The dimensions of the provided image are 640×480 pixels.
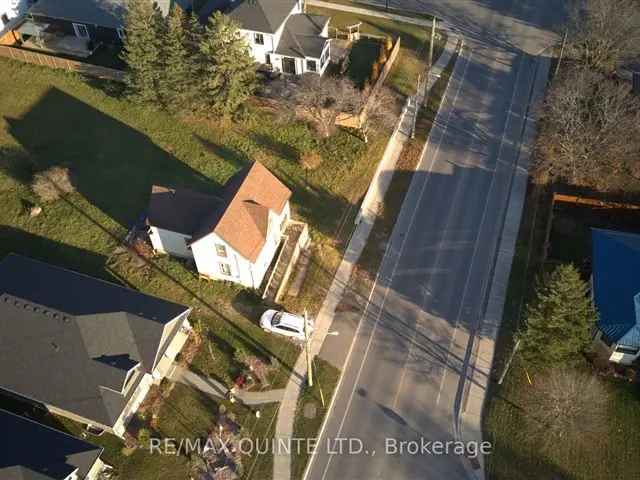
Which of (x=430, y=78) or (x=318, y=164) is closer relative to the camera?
(x=318, y=164)

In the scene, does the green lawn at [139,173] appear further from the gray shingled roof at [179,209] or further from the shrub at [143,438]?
the shrub at [143,438]

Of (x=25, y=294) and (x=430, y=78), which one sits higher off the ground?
(x=430, y=78)

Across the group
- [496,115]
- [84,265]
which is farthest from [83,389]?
[496,115]

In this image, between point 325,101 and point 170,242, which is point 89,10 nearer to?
point 325,101

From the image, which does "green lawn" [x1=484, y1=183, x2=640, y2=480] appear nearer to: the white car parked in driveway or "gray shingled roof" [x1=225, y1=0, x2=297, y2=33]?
the white car parked in driveway

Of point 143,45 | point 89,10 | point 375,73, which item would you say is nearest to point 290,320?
point 375,73

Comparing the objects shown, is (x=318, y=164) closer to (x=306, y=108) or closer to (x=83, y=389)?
(x=306, y=108)

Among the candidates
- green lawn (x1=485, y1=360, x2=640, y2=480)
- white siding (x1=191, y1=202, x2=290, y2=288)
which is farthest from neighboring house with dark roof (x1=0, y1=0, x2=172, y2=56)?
green lawn (x1=485, y1=360, x2=640, y2=480)
